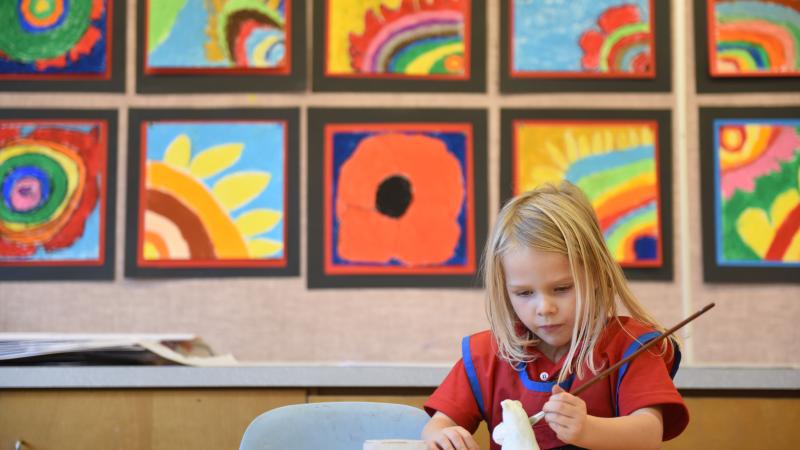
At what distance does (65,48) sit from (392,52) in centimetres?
76

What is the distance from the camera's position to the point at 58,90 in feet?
6.58

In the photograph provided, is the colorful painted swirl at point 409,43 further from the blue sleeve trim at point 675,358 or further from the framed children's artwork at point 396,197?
the blue sleeve trim at point 675,358

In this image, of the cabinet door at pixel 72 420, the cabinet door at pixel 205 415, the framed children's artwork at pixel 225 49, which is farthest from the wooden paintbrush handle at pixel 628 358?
the framed children's artwork at pixel 225 49

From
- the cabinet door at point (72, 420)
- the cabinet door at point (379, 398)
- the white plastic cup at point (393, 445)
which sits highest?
the white plastic cup at point (393, 445)

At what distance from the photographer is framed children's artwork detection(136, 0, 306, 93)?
200 cm

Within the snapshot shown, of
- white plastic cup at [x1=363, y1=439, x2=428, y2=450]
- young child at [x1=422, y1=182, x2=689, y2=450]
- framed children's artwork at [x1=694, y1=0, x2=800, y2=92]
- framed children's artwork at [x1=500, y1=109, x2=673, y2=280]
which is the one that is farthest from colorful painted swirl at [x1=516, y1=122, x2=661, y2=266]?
white plastic cup at [x1=363, y1=439, x2=428, y2=450]

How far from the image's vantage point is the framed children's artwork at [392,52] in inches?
78.8

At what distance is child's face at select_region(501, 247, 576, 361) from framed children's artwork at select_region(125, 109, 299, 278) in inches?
34.8

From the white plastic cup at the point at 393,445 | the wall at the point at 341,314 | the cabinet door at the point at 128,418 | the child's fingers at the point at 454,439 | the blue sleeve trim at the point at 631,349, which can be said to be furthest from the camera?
the wall at the point at 341,314

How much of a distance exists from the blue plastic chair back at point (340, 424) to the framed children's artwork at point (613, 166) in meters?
0.84

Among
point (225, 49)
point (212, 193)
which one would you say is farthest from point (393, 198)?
point (225, 49)

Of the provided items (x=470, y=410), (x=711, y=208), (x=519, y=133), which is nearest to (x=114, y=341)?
(x=470, y=410)

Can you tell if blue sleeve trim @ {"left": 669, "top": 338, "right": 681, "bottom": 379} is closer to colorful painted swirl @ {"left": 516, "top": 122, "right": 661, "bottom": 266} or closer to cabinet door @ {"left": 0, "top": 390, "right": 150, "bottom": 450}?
colorful painted swirl @ {"left": 516, "top": 122, "right": 661, "bottom": 266}

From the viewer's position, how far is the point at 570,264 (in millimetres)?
1157
